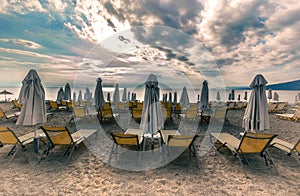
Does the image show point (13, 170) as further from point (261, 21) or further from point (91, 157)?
point (261, 21)

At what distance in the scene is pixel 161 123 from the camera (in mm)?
4422

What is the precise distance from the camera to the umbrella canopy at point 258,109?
438 centimetres

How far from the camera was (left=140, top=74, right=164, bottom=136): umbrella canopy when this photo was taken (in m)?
4.25

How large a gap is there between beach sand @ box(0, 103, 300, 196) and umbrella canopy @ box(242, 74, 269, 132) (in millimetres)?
819

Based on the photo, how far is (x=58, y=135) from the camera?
3.94 metres

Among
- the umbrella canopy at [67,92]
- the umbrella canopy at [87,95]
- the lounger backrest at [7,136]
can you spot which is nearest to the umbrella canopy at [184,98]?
the umbrella canopy at [87,95]

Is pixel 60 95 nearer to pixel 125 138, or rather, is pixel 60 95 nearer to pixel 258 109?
pixel 125 138

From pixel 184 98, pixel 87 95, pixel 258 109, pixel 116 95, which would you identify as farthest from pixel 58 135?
pixel 87 95

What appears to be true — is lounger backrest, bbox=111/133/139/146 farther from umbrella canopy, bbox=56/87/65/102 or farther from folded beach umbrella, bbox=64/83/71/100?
umbrella canopy, bbox=56/87/65/102

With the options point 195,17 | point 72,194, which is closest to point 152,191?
point 72,194

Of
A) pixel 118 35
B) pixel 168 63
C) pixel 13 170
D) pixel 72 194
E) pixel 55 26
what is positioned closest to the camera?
pixel 72 194

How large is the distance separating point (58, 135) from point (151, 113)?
222 centimetres

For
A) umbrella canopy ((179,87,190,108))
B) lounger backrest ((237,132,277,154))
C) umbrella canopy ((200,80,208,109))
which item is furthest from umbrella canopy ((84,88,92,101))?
lounger backrest ((237,132,277,154))

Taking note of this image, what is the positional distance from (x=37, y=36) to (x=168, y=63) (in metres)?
8.16
